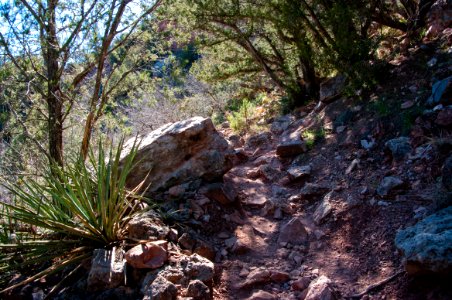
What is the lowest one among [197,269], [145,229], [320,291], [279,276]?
[320,291]

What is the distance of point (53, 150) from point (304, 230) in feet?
11.9

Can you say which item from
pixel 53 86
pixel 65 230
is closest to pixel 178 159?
pixel 65 230

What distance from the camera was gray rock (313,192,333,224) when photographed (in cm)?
395

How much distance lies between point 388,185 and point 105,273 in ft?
8.96

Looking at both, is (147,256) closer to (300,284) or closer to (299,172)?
(300,284)

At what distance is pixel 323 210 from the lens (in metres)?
4.02

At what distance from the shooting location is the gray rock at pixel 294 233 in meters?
3.75

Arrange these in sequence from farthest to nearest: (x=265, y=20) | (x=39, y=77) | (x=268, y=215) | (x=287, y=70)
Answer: (x=287, y=70) → (x=265, y=20) → (x=39, y=77) → (x=268, y=215)

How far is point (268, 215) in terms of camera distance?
436cm

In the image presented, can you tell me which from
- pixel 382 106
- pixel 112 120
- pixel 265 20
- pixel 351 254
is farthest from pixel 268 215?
pixel 265 20

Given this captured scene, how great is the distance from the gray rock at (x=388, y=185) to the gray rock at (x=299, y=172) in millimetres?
1168

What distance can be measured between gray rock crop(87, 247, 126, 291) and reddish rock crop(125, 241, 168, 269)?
88 mm

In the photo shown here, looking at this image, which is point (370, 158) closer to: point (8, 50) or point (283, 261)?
point (283, 261)

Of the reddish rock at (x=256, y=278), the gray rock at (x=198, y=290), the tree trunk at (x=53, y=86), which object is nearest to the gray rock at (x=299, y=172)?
the reddish rock at (x=256, y=278)
